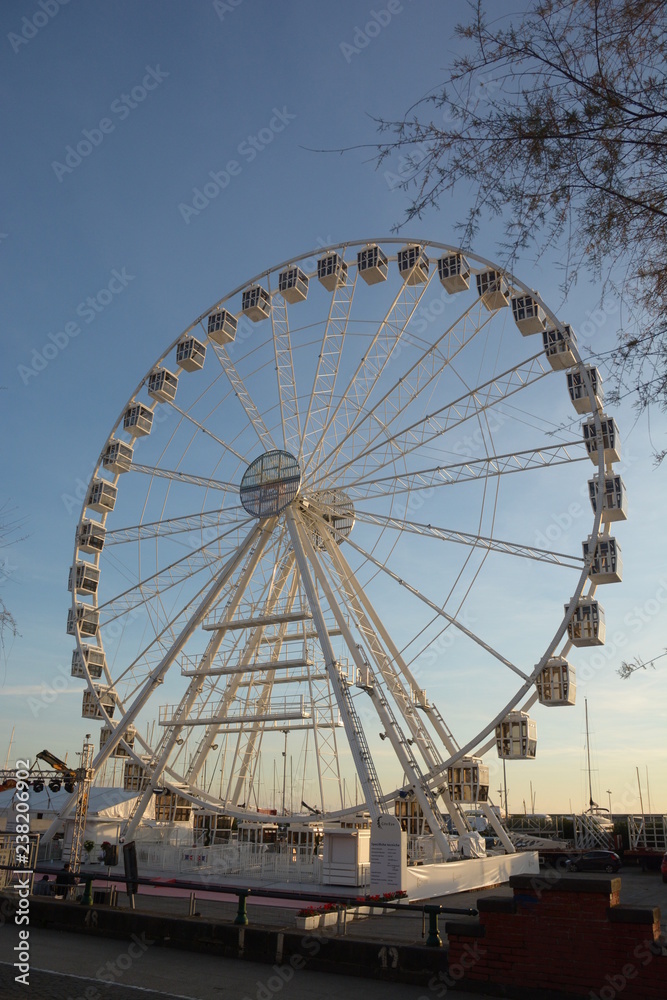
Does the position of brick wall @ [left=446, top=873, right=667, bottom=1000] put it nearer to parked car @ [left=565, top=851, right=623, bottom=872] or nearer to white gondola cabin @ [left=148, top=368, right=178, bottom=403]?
parked car @ [left=565, top=851, right=623, bottom=872]

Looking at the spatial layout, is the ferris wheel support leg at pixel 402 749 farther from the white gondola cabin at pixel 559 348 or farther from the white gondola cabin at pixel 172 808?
the white gondola cabin at pixel 559 348

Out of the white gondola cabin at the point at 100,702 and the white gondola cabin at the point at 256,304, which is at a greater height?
the white gondola cabin at the point at 256,304

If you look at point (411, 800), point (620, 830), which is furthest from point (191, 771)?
point (620, 830)

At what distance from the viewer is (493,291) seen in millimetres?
24453

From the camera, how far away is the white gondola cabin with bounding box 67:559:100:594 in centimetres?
2886

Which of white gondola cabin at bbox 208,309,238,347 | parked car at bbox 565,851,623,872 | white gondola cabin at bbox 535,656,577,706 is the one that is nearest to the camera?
white gondola cabin at bbox 535,656,577,706

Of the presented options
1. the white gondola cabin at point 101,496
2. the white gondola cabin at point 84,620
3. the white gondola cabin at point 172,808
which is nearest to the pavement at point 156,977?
the white gondola cabin at point 172,808

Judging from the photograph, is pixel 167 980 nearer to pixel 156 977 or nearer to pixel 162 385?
pixel 156 977

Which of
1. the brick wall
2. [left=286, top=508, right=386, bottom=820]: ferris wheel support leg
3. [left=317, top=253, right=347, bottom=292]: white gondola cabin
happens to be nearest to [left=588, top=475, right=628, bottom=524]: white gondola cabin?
[left=286, top=508, right=386, bottom=820]: ferris wheel support leg

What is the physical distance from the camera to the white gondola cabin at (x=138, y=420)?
1185 inches

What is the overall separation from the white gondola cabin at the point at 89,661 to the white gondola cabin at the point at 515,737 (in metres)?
14.5

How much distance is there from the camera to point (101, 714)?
91.5ft

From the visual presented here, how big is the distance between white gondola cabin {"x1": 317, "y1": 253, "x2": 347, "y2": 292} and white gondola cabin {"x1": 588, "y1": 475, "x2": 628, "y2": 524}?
11.3 metres

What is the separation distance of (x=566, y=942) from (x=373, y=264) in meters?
22.5
